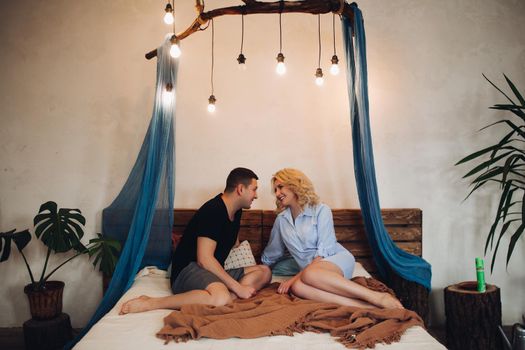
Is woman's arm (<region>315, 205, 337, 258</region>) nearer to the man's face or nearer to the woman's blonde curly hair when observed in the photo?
the woman's blonde curly hair

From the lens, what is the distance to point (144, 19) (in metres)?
3.71

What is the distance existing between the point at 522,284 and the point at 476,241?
0.50 metres

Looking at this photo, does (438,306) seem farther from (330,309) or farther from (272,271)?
(330,309)

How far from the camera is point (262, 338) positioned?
2.12 meters

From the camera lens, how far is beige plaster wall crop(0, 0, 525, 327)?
368 cm

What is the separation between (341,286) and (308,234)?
54cm

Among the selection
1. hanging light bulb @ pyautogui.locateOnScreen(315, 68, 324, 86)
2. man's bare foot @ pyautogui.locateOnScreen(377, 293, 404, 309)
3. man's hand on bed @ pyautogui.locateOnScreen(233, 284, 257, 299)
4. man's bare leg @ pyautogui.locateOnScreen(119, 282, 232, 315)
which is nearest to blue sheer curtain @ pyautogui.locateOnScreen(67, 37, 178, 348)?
man's bare leg @ pyautogui.locateOnScreen(119, 282, 232, 315)

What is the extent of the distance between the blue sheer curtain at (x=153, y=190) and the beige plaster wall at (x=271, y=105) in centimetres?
72

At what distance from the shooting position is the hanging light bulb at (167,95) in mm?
2856

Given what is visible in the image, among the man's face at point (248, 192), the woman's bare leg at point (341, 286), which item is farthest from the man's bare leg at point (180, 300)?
the man's face at point (248, 192)

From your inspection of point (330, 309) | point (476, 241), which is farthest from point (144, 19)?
point (476, 241)

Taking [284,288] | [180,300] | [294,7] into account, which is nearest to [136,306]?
[180,300]

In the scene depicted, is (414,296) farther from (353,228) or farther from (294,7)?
(294,7)

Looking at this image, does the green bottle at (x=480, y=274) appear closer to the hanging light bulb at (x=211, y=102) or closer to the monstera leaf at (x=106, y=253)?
the hanging light bulb at (x=211, y=102)
